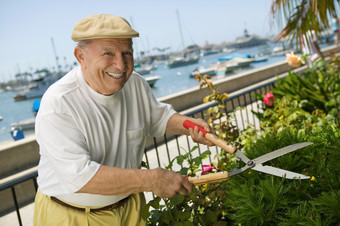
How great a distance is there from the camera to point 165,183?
1.35 meters

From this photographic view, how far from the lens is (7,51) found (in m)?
152

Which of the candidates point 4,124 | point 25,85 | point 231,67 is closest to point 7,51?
point 25,85

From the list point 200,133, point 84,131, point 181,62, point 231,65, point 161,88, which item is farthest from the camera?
point 181,62

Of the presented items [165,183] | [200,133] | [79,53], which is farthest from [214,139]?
[79,53]

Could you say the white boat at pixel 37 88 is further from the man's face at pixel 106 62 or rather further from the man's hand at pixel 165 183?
the man's hand at pixel 165 183

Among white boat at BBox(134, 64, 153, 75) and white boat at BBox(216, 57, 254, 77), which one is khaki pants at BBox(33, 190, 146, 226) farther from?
white boat at BBox(134, 64, 153, 75)

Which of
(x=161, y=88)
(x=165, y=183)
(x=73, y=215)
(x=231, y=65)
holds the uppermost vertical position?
(x=165, y=183)

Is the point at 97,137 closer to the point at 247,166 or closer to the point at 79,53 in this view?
the point at 79,53

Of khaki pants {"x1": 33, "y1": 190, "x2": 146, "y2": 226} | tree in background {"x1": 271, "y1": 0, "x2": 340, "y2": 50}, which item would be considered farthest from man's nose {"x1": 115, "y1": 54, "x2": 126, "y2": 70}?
tree in background {"x1": 271, "y1": 0, "x2": 340, "y2": 50}

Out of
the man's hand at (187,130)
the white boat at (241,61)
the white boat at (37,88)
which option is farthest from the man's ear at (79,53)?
the white boat at (37,88)

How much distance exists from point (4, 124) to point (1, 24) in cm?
12604

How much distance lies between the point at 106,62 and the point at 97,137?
317mm

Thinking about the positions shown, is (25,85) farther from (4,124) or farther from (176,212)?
(176,212)

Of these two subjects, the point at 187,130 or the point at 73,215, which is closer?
the point at 73,215
